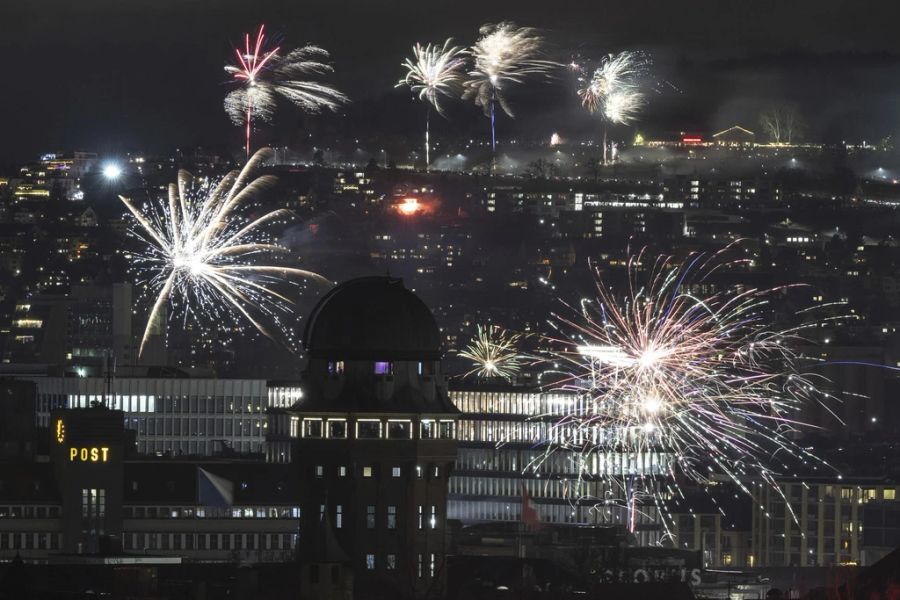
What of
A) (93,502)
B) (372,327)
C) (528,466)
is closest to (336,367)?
(372,327)

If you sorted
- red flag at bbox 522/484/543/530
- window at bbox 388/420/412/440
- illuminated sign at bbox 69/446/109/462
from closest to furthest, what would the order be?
window at bbox 388/420/412/440 < illuminated sign at bbox 69/446/109/462 < red flag at bbox 522/484/543/530

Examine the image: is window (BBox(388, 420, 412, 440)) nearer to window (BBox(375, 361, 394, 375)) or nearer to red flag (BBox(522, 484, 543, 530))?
Answer: window (BBox(375, 361, 394, 375))

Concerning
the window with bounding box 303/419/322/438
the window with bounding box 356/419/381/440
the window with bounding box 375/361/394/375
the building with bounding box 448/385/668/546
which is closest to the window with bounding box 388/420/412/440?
the window with bounding box 356/419/381/440

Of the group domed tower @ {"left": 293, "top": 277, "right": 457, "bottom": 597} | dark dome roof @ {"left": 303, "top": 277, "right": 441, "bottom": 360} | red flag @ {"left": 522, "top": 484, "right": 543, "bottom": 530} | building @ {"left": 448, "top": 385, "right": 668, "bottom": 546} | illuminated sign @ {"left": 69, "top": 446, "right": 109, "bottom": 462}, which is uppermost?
building @ {"left": 448, "top": 385, "right": 668, "bottom": 546}

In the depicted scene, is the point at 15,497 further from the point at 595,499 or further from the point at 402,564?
the point at 595,499

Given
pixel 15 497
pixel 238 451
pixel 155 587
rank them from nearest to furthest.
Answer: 1. pixel 155 587
2. pixel 15 497
3. pixel 238 451

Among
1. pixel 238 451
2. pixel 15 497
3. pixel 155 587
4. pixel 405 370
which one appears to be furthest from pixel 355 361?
pixel 238 451

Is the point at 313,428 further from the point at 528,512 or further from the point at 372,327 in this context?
the point at 528,512
